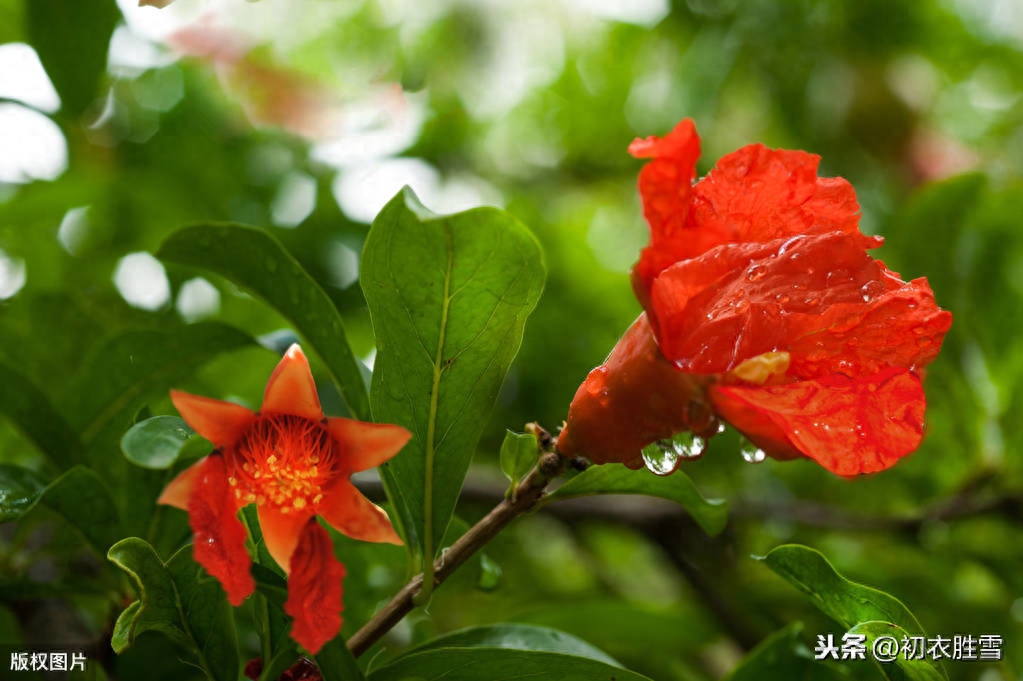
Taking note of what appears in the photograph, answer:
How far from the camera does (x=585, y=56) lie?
211 centimetres

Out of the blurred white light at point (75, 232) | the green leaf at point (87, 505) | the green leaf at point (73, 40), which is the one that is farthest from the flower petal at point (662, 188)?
the blurred white light at point (75, 232)

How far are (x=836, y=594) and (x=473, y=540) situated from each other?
28cm

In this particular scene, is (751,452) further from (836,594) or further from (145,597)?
(145,597)

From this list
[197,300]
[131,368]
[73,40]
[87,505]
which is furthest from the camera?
[197,300]

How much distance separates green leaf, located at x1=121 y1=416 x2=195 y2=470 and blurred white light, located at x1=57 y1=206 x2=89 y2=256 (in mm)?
1021

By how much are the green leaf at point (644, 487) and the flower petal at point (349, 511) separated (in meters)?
0.13

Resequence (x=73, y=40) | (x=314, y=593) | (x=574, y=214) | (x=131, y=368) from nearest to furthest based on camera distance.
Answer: (x=314, y=593) → (x=131, y=368) → (x=73, y=40) → (x=574, y=214)

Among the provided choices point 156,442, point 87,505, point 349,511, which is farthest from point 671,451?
point 87,505

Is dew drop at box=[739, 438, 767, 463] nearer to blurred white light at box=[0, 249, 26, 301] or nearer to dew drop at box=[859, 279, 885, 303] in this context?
dew drop at box=[859, 279, 885, 303]

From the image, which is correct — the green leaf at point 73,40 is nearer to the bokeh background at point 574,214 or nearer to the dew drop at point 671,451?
the bokeh background at point 574,214

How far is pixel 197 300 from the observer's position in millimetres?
1351

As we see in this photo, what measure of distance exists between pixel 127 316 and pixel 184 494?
0.88 meters

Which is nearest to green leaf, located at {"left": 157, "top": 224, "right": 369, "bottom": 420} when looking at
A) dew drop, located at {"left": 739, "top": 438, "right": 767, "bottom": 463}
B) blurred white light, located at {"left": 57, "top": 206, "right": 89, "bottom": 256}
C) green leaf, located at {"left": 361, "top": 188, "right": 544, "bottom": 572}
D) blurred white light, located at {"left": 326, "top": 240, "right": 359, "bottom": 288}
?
green leaf, located at {"left": 361, "top": 188, "right": 544, "bottom": 572}

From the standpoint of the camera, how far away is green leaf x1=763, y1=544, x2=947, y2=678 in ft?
2.09
